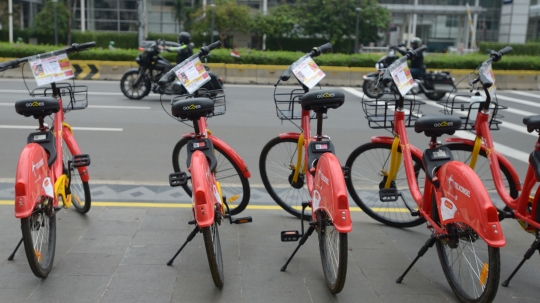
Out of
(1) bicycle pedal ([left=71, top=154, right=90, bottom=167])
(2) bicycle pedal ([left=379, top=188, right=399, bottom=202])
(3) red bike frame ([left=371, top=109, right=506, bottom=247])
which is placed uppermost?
(3) red bike frame ([left=371, top=109, right=506, bottom=247])

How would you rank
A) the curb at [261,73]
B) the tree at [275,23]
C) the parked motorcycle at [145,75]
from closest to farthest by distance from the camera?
1. the parked motorcycle at [145,75]
2. the curb at [261,73]
3. the tree at [275,23]

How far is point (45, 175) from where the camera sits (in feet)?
12.6

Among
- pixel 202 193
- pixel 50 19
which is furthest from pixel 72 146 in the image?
pixel 50 19

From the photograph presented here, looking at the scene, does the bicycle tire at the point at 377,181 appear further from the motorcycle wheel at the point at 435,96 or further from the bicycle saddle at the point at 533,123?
the motorcycle wheel at the point at 435,96

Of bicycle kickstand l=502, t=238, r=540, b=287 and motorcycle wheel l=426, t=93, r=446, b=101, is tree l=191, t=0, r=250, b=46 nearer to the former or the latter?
motorcycle wheel l=426, t=93, r=446, b=101

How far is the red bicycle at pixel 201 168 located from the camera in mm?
3414

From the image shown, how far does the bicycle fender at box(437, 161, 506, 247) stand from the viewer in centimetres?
311

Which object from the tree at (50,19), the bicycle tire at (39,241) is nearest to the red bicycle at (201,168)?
the bicycle tire at (39,241)

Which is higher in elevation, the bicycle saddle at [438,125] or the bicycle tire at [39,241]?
the bicycle saddle at [438,125]

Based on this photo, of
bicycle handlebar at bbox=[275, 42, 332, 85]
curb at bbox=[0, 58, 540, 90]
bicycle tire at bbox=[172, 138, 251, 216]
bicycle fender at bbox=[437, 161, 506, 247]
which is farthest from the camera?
curb at bbox=[0, 58, 540, 90]

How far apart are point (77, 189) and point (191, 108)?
Result: 1761 mm

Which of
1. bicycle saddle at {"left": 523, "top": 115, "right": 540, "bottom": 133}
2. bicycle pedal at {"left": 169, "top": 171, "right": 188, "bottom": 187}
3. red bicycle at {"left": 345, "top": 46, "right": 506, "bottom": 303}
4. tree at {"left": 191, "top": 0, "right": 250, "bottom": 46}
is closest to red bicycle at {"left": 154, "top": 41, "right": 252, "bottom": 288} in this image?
bicycle pedal at {"left": 169, "top": 171, "right": 188, "bottom": 187}

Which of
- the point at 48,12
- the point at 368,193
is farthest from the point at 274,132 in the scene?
the point at 48,12

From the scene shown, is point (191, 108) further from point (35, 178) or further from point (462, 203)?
point (462, 203)
